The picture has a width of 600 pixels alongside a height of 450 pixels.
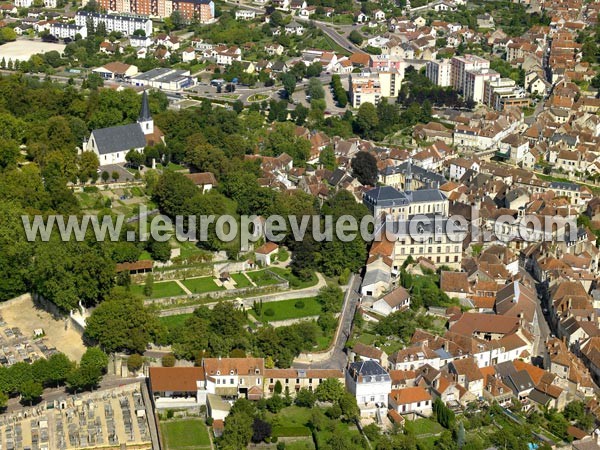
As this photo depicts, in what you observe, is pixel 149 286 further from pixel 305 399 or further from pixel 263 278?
pixel 305 399

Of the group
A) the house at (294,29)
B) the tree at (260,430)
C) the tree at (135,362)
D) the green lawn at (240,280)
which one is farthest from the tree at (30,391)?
the house at (294,29)

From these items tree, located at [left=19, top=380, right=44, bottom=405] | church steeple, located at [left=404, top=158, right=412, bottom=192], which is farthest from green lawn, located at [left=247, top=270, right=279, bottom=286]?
church steeple, located at [left=404, top=158, right=412, bottom=192]

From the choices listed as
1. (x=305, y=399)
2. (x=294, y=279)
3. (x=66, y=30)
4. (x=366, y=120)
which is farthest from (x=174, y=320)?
(x=66, y=30)

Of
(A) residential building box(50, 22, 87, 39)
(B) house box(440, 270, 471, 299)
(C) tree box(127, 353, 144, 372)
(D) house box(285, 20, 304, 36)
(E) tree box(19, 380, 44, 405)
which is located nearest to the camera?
(E) tree box(19, 380, 44, 405)

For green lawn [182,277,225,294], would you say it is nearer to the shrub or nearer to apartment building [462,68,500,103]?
the shrub

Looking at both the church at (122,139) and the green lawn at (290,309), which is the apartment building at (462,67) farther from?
the green lawn at (290,309)
